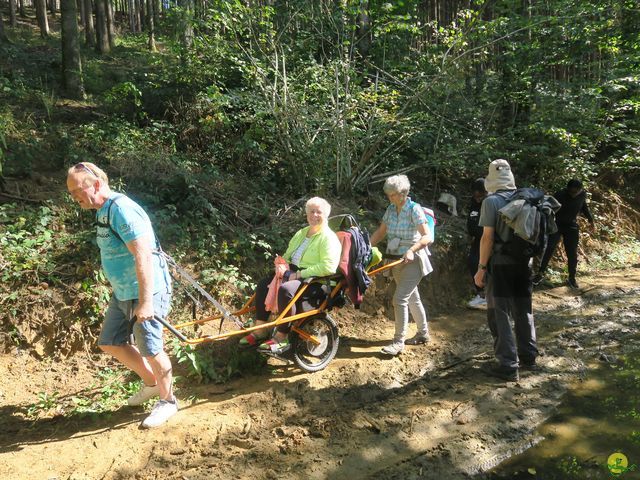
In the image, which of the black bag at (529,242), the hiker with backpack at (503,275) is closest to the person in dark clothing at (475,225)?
the hiker with backpack at (503,275)

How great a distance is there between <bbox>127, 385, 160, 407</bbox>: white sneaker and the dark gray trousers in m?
3.32

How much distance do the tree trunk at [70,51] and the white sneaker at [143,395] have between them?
25.4 ft

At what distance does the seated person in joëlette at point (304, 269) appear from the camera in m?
4.53

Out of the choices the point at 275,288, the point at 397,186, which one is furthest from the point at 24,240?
the point at 397,186

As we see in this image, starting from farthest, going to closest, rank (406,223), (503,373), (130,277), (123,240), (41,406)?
(406,223) → (503,373) → (41,406) → (130,277) → (123,240)

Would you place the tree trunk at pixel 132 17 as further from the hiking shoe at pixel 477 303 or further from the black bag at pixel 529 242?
the black bag at pixel 529 242

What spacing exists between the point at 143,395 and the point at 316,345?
1735 millimetres

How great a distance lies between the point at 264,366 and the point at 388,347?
1401 millimetres

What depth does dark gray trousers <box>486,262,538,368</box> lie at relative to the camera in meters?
4.68

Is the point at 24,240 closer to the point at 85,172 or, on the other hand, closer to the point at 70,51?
the point at 85,172

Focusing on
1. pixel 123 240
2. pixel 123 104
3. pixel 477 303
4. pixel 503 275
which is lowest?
Answer: pixel 477 303

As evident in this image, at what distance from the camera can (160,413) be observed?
390 cm

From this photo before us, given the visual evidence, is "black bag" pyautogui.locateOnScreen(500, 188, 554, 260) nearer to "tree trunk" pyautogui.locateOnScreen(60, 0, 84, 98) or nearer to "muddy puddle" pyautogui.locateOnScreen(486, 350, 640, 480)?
"muddy puddle" pyautogui.locateOnScreen(486, 350, 640, 480)

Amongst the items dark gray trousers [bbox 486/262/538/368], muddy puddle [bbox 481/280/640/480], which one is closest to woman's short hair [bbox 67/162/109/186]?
muddy puddle [bbox 481/280/640/480]
